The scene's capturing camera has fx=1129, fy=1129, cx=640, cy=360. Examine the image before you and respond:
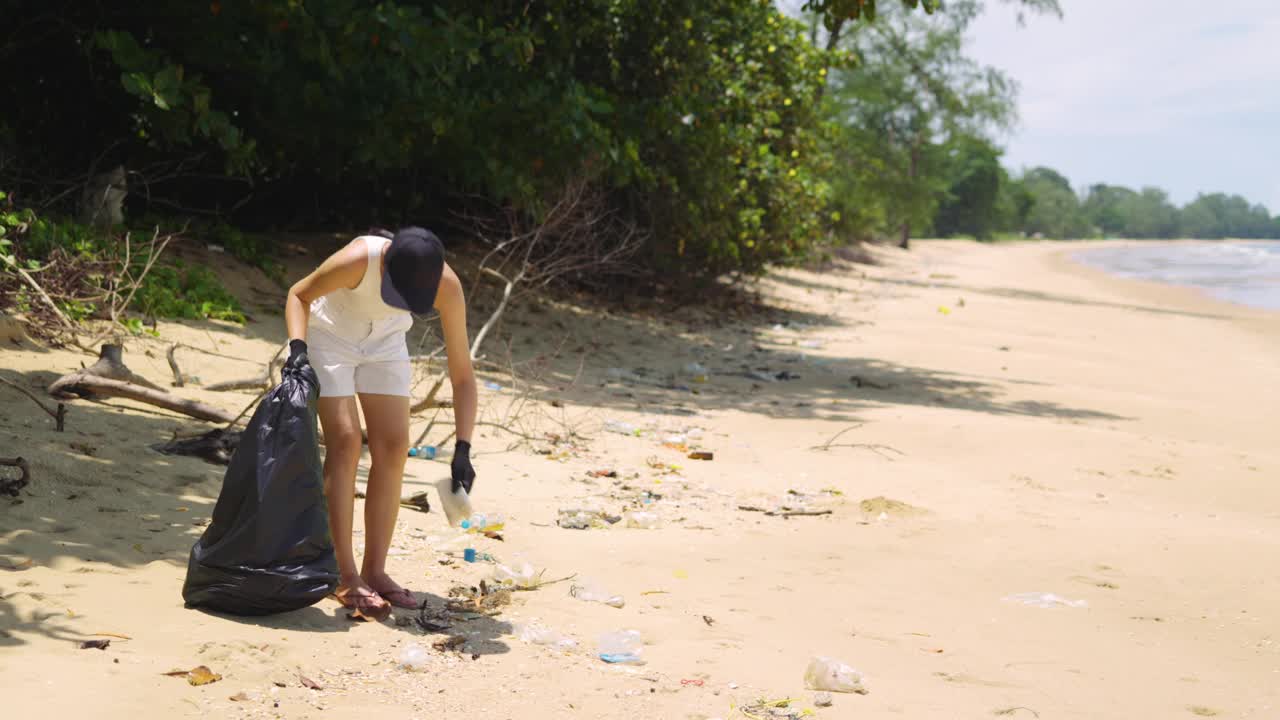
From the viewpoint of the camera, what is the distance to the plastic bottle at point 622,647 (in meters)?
3.66

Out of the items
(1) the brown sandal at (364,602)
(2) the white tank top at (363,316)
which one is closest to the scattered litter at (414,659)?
(1) the brown sandal at (364,602)

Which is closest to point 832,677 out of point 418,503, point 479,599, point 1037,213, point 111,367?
point 479,599

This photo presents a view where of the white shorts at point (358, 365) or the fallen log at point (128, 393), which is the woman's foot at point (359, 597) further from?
the fallen log at point (128, 393)

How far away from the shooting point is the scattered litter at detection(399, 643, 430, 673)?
3.42 meters

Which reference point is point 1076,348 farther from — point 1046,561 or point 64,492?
point 64,492

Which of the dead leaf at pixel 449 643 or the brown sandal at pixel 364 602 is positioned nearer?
the dead leaf at pixel 449 643

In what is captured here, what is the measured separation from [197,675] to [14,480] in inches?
69.1

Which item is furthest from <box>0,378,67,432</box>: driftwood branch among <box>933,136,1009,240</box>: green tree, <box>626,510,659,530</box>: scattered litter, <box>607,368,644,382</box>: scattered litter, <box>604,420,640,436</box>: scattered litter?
<box>933,136,1009,240</box>: green tree

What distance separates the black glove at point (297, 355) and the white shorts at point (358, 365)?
7 centimetres

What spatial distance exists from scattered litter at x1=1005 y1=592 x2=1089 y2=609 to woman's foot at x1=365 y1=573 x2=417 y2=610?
234 cm

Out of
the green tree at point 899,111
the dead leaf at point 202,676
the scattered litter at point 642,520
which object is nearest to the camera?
the dead leaf at point 202,676

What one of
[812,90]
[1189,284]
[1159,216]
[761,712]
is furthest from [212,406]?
[1159,216]

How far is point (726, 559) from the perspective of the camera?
16.0ft

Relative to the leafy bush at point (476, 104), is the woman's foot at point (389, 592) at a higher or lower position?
lower
